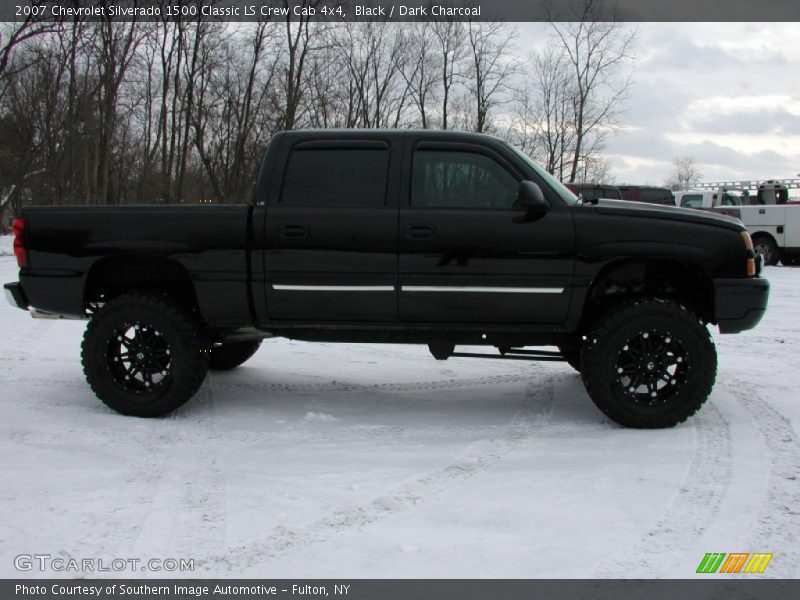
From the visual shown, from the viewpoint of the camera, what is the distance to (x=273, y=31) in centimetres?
3153

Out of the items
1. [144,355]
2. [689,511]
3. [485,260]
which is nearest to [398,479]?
[689,511]

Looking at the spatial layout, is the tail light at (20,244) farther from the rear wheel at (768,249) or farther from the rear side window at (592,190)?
the rear wheel at (768,249)

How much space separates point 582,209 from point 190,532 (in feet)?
10.1

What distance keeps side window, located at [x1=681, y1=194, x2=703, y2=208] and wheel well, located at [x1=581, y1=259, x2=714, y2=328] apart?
19.0 metres

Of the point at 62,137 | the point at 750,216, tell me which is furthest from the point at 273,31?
the point at 750,216

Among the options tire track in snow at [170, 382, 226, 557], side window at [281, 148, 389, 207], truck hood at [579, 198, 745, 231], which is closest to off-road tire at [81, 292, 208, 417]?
tire track in snow at [170, 382, 226, 557]

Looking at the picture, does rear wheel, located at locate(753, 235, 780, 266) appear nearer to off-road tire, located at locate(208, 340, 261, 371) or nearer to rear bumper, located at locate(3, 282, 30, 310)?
off-road tire, located at locate(208, 340, 261, 371)

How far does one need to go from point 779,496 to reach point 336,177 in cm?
321

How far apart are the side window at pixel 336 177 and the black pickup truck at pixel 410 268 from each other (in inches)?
0.4

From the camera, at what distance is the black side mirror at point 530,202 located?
4559 millimetres

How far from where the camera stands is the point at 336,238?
4.78m

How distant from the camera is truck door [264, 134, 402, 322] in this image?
4.77 m

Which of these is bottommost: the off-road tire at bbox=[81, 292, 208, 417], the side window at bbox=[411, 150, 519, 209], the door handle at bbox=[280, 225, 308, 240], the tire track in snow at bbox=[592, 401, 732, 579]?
the tire track in snow at bbox=[592, 401, 732, 579]

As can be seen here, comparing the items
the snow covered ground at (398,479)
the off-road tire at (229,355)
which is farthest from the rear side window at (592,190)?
the off-road tire at (229,355)
